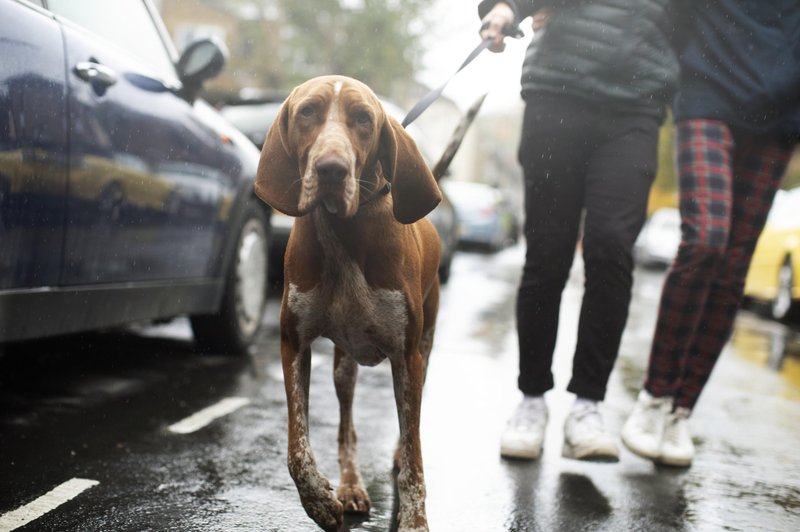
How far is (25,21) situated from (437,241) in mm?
1584

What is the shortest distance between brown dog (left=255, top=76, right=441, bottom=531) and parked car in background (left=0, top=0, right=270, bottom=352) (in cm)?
104

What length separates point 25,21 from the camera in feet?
10.8

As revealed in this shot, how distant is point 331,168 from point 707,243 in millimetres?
1909

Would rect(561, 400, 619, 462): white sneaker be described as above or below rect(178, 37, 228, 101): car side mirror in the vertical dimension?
below

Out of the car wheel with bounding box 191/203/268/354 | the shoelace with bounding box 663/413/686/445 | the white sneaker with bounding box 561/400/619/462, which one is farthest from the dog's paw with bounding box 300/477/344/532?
the car wheel with bounding box 191/203/268/354

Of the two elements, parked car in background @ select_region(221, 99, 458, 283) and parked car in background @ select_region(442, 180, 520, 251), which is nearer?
parked car in background @ select_region(221, 99, 458, 283)

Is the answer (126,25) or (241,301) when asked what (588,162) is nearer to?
(126,25)

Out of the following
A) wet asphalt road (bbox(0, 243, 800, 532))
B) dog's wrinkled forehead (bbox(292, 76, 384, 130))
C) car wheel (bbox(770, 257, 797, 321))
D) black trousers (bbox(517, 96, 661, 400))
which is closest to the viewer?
dog's wrinkled forehead (bbox(292, 76, 384, 130))

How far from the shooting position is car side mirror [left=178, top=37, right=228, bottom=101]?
484 cm

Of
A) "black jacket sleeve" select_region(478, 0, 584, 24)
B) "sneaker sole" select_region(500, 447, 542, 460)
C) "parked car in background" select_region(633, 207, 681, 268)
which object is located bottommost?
"parked car in background" select_region(633, 207, 681, 268)

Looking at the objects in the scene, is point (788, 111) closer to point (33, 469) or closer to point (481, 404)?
point (481, 404)

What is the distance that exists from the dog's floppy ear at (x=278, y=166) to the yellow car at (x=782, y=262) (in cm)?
940

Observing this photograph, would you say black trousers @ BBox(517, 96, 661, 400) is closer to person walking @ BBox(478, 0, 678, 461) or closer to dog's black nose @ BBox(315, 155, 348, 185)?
person walking @ BBox(478, 0, 678, 461)

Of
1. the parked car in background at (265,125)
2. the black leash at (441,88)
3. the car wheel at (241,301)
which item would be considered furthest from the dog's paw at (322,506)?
the parked car in background at (265,125)
